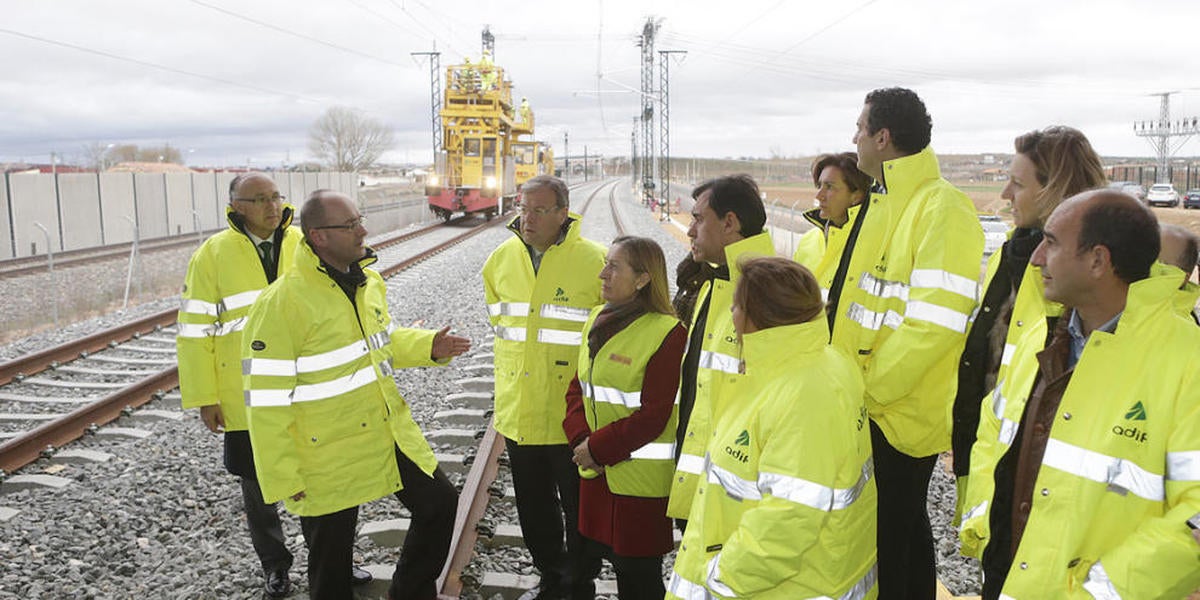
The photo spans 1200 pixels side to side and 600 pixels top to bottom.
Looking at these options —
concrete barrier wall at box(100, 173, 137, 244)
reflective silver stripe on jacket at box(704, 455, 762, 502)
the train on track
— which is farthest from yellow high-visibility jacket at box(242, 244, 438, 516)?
the train on track

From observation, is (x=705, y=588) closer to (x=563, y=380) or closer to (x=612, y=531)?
(x=612, y=531)

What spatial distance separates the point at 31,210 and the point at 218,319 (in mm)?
21043

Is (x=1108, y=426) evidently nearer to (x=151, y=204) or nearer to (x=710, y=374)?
(x=710, y=374)

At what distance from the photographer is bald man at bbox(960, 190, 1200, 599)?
1903 millimetres

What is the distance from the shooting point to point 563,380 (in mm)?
3977

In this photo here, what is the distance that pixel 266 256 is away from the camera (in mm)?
4375

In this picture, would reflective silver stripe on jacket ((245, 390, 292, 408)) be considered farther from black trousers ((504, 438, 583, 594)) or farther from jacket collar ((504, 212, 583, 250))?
jacket collar ((504, 212, 583, 250))

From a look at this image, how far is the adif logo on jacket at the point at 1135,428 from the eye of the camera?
1.96 metres

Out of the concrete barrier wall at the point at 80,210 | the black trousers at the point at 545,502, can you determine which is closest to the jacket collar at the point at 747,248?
the black trousers at the point at 545,502

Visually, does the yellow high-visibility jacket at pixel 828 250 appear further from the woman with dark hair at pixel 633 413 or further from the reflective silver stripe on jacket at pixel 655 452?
the reflective silver stripe on jacket at pixel 655 452

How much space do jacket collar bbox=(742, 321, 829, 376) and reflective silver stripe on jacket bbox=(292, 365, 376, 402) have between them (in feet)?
6.08

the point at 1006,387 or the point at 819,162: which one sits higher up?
the point at 819,162

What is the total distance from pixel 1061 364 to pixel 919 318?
720 millimetres

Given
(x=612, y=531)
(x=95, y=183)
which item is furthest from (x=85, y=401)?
(x=95, y=183)
